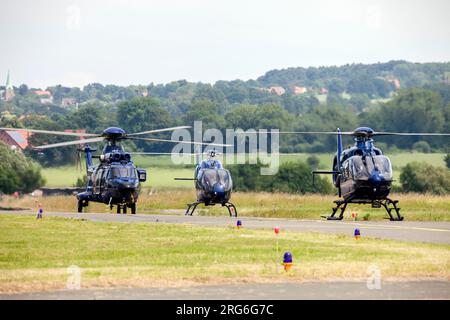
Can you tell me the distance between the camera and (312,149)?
288 feet

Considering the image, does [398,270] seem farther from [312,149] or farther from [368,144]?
[312,149]

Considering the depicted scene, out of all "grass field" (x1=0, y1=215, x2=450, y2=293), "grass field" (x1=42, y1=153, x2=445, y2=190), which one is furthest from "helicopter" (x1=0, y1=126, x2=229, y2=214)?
"grass field" (x1=42, y1=153, x2=445, y2=190)

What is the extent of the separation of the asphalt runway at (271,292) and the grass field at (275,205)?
27569 millimetres

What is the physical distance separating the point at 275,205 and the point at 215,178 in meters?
7.06

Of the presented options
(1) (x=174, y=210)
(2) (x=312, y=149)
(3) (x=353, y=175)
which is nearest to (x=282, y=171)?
(2) (x=312, y=149)

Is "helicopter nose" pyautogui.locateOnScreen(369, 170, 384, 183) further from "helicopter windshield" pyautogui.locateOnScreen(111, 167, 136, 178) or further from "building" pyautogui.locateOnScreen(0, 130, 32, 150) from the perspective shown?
"building" pyautogui.locateOnScreen(0, 130, 32, 150)

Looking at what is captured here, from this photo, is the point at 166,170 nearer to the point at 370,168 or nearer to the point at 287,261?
the point at 370,168

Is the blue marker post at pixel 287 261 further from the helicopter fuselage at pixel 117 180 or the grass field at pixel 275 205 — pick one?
the helicopter fuselage at pixel 117 180

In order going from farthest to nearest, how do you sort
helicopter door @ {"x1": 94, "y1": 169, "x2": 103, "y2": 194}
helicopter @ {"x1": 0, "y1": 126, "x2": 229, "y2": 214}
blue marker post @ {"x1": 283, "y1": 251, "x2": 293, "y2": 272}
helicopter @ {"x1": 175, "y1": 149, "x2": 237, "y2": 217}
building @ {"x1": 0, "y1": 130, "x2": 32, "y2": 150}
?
building @ {"x1": 0, "y1": 130, "x2": 32, "y2": 150}
helicopter @ {"x1": 175, "y1": 149, "x2": 237, "y2": 217}
helicopter door @ {"x1": 94, "y1": 169, "x2": 103, "y2": 194}
helicopter @ {"x1": 0, "y1": 126, "x2": 229, "y2": 214}
blue marker post @ {"x1": 283, "y1": 251, "x2": 293, "y2": 272}

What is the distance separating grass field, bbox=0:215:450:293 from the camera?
898 inches

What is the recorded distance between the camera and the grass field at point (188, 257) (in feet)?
74.8

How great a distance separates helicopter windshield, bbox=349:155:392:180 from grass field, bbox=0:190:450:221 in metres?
3.29
